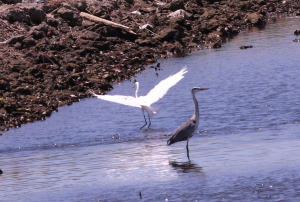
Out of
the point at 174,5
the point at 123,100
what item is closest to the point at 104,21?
the point at 174,5

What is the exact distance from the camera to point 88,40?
96.9 feet

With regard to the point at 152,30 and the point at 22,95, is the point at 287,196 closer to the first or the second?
the point at 22,95

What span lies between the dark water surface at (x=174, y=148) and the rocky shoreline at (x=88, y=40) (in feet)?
4.37

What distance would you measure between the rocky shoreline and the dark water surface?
4.37 feet

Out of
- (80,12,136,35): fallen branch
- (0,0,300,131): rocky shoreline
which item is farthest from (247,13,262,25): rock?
(80,12,136,35): fallen branch

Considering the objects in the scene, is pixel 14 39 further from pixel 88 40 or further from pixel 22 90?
pixel 22 90

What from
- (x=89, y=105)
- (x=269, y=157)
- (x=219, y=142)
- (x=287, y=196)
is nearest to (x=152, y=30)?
(x=89, y=105)

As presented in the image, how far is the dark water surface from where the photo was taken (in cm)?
1025

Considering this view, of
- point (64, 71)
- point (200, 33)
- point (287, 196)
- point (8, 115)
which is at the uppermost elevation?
point (200, 33)

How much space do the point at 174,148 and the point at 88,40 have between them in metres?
16.6

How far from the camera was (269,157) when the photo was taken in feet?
38.3

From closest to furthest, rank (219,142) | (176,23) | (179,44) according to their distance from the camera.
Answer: (219,142)
(179,44)
(176,23)

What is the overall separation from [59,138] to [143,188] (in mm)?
7058

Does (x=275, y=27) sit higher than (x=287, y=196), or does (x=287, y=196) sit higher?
(x=275, y=27)
